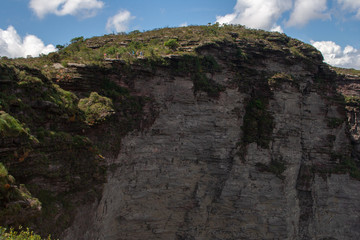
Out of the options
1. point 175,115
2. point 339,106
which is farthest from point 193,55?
point 339,106

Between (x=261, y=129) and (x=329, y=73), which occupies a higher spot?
(x=329, y=73)

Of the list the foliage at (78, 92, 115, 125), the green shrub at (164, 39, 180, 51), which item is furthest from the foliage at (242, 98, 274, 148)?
the foliage at (78, 92, 115, 125)

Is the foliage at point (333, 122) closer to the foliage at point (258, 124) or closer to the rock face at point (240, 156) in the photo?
the rock face at point (240, 156)

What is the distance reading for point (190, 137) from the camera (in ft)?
67.8

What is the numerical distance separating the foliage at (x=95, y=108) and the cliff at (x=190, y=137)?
7 centimetres

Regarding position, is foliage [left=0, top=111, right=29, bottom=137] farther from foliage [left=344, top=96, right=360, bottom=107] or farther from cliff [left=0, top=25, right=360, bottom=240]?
foliage [left=344, top=96, right=360, bottom=107]

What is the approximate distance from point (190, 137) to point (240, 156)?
15.1 feet

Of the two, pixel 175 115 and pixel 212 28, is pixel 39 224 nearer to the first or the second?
pixel 175 115

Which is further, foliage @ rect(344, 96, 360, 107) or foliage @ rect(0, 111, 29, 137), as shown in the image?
foliage @ rect(344, 96, 360, 107)

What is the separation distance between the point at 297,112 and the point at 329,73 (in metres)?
5.29

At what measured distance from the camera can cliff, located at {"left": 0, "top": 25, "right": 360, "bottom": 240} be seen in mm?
13477

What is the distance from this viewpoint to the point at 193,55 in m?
21.3

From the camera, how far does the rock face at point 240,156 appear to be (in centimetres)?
1917

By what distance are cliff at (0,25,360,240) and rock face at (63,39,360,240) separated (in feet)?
0.29
